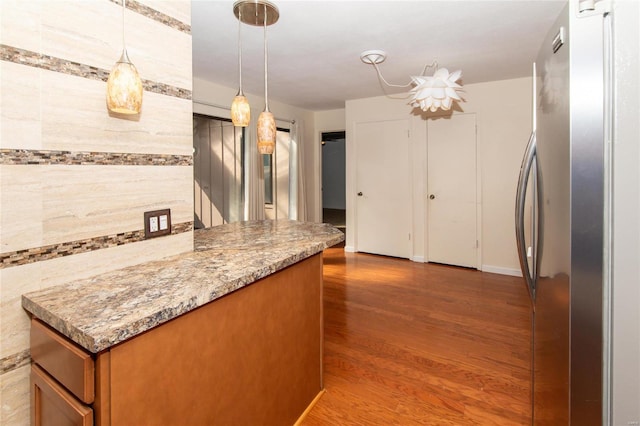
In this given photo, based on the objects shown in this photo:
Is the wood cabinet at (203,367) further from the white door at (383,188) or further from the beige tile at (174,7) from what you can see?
the white door at (383,188)

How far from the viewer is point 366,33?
2.76 metres

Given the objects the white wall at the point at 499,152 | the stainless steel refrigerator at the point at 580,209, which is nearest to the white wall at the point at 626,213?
the stainless steel refrigerator at the point at 580,209

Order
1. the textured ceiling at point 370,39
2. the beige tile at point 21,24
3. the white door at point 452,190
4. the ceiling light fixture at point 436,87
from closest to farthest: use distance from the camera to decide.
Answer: the beige tile at point 21,24
the textured ceiling at point 370,39
the ceiling light fixture at point 436,87
the white door at point 452,190

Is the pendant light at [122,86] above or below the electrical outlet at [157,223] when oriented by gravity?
above

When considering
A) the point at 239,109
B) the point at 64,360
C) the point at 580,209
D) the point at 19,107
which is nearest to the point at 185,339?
the point at 64,360

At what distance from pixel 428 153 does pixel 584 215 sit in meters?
4.04

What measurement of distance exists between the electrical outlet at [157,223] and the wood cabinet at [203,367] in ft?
1.53

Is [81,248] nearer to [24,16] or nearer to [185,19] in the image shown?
[24,16]

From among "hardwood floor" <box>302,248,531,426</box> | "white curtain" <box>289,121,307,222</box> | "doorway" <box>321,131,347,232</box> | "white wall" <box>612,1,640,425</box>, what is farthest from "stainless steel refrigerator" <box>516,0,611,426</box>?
"doorway" <box>321,131,347,232</box>

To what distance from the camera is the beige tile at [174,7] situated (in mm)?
1423

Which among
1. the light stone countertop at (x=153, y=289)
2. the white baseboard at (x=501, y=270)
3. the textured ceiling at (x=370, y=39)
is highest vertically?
the textured ceiling at (x=370, y=39)

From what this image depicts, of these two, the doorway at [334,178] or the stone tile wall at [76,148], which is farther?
the doorway at [334,178]

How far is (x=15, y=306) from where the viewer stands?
107 cm

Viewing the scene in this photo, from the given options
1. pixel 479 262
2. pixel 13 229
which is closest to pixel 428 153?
pixel 479 262
